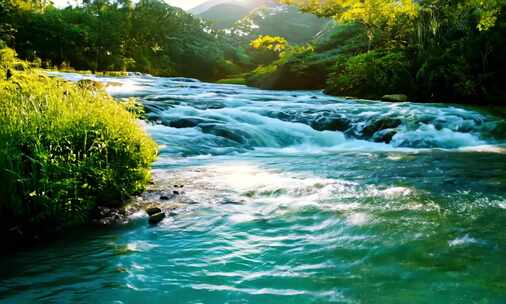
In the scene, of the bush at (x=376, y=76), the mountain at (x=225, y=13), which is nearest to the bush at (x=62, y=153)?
the bush at (x=376, y=76)

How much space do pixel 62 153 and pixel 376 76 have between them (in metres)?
18.1

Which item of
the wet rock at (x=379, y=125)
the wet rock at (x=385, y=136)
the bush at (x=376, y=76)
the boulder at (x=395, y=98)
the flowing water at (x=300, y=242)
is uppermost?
the bush at (x=376, y=76)

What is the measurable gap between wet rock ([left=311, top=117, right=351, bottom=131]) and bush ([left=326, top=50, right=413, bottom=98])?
7338mm

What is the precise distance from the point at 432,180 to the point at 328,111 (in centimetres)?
817

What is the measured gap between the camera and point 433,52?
766 inches

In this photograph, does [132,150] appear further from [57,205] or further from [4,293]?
[4,293]

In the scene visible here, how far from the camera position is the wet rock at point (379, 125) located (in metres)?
13.0

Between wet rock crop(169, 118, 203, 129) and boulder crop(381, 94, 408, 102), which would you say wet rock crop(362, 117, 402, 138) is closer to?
wet rock crop(169, 118, 203, 129)

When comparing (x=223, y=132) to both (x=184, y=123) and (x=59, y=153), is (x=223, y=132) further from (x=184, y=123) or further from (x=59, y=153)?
(x=59, y=153)

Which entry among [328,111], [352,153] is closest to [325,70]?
[328,111]

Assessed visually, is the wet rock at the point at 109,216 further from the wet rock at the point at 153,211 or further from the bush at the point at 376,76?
the bush at the point at 376,76

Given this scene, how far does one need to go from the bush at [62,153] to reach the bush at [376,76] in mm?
16311

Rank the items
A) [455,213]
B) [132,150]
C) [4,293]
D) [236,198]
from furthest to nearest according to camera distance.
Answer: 1. [236,198]
2. [132,150]
3. [455,213]
4. [4,293]

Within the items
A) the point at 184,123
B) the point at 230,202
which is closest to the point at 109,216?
the point at 230,202
